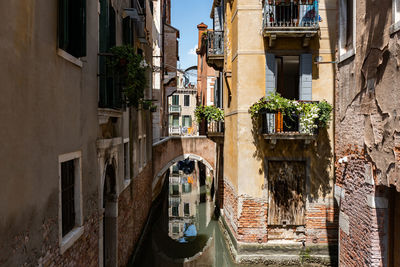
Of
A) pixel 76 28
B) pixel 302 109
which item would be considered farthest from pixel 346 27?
pixel 76 28

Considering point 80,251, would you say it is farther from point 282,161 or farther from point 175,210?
point 175,210

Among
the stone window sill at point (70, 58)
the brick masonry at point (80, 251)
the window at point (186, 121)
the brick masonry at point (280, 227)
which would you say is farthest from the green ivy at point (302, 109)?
the window at point (186, 121)

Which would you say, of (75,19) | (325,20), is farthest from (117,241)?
(325,20)

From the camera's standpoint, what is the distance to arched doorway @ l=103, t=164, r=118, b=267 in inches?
272

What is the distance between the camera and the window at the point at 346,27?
543cm

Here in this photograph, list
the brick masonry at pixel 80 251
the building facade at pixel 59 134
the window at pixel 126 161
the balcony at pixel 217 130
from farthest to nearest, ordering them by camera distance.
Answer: the balcony at pixel 217 130
the window at pixel 126 161
the brick masonry at pixel 80 251
the building facade at pixel 59 134

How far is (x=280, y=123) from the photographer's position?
8367 millimetres

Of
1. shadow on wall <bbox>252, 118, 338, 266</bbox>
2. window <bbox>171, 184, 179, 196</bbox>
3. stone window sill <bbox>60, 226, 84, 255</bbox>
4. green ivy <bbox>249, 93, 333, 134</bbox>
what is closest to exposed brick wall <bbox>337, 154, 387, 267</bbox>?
green ivy <bbox>249, 93, 333, 134</bbox>

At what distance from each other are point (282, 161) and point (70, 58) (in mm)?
6286

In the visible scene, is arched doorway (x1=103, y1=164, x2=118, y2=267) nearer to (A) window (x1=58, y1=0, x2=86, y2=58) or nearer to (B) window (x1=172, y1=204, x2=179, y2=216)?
(A) window (x1=58, y1=0, x2=86, y2=58)

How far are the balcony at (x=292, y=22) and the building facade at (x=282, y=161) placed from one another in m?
0.27

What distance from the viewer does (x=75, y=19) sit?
414 centimetres

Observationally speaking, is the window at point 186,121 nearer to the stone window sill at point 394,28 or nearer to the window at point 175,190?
the window at point 175,190

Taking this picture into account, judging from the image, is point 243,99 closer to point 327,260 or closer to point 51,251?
point 327,260
